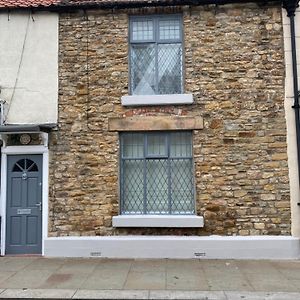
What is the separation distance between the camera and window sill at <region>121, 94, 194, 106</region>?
8.68 meters

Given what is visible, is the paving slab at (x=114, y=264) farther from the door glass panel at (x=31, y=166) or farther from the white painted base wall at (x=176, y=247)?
the door glass panel at (x=31, y=166)

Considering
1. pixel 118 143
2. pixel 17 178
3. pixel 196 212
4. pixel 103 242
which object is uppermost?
pixel 118 143

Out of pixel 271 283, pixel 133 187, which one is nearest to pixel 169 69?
pixel 133 187

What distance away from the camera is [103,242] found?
853cm

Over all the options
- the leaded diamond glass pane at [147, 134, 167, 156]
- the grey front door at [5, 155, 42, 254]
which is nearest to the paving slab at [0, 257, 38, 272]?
the grey front door at [5, 155, 42, 254]

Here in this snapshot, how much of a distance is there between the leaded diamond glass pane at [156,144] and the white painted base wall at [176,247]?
6.32ft

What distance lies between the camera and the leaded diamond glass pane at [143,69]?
904 cm

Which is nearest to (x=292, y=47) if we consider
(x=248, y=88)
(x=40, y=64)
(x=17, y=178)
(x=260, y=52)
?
(x=260, y=52)

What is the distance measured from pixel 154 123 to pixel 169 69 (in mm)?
1392

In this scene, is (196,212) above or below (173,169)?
below

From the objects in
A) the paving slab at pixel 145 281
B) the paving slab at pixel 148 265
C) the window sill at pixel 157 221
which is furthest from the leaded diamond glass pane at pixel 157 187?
the paving slab at pixel 145 281

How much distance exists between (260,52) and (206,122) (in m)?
2.05

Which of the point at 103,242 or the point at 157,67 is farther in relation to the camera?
the point at 157,67

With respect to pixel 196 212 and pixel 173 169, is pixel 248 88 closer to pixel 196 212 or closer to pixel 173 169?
pixel 173 169
